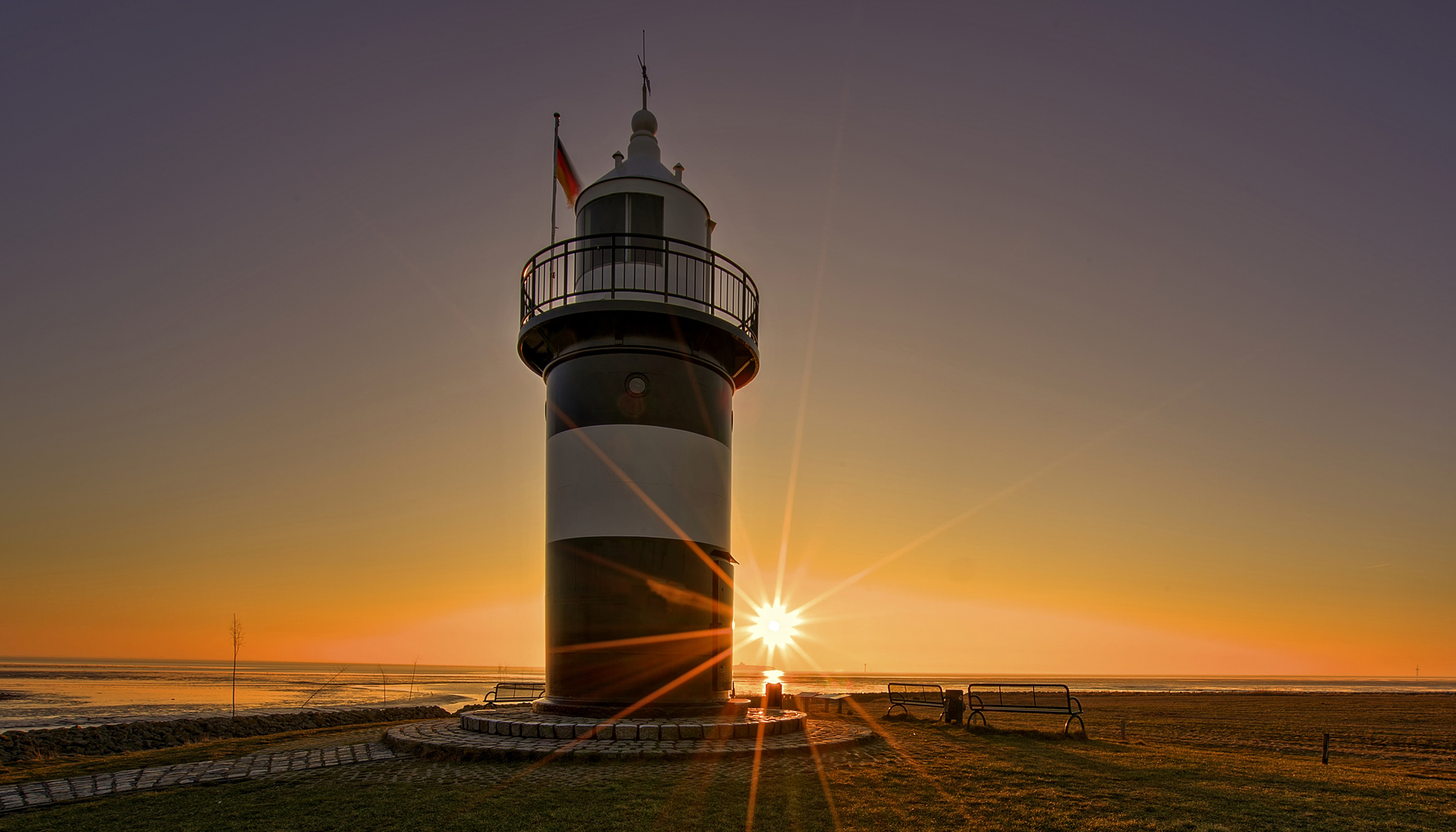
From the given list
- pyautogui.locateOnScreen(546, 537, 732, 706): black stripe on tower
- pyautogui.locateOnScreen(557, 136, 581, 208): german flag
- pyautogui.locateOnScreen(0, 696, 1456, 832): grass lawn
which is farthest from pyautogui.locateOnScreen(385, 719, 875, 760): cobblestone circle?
pyautogui.locateOnScreen(557, 136, 581, 208): german flag

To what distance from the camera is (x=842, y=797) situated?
7.77 metres

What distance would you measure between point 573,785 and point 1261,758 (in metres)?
9.45

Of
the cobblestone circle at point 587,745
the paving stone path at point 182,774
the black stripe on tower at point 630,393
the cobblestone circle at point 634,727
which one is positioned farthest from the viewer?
the black stripe on tower at point 630,393

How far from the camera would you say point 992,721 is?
60.4 ft

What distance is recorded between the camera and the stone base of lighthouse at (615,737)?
968 cm

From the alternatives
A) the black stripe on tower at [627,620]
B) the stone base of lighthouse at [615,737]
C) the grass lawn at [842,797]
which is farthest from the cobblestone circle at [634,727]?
the grass lawn at [842,797]

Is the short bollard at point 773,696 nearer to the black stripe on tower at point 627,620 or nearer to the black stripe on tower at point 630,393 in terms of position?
the black stripe on tower at point 627,620

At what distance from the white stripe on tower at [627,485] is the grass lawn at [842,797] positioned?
13.2 feet

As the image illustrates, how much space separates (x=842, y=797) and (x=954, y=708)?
8367mm

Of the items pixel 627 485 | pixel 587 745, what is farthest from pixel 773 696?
pixel 587 745

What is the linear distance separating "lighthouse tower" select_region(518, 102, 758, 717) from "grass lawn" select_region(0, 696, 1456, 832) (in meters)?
2.99

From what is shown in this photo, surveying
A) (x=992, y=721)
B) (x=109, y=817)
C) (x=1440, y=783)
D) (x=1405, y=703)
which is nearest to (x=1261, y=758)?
(x=1440, y=783)

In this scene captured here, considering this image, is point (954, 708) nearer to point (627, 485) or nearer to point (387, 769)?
point (627, 485)

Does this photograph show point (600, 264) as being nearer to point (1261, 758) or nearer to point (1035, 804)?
point (1035, 804)
